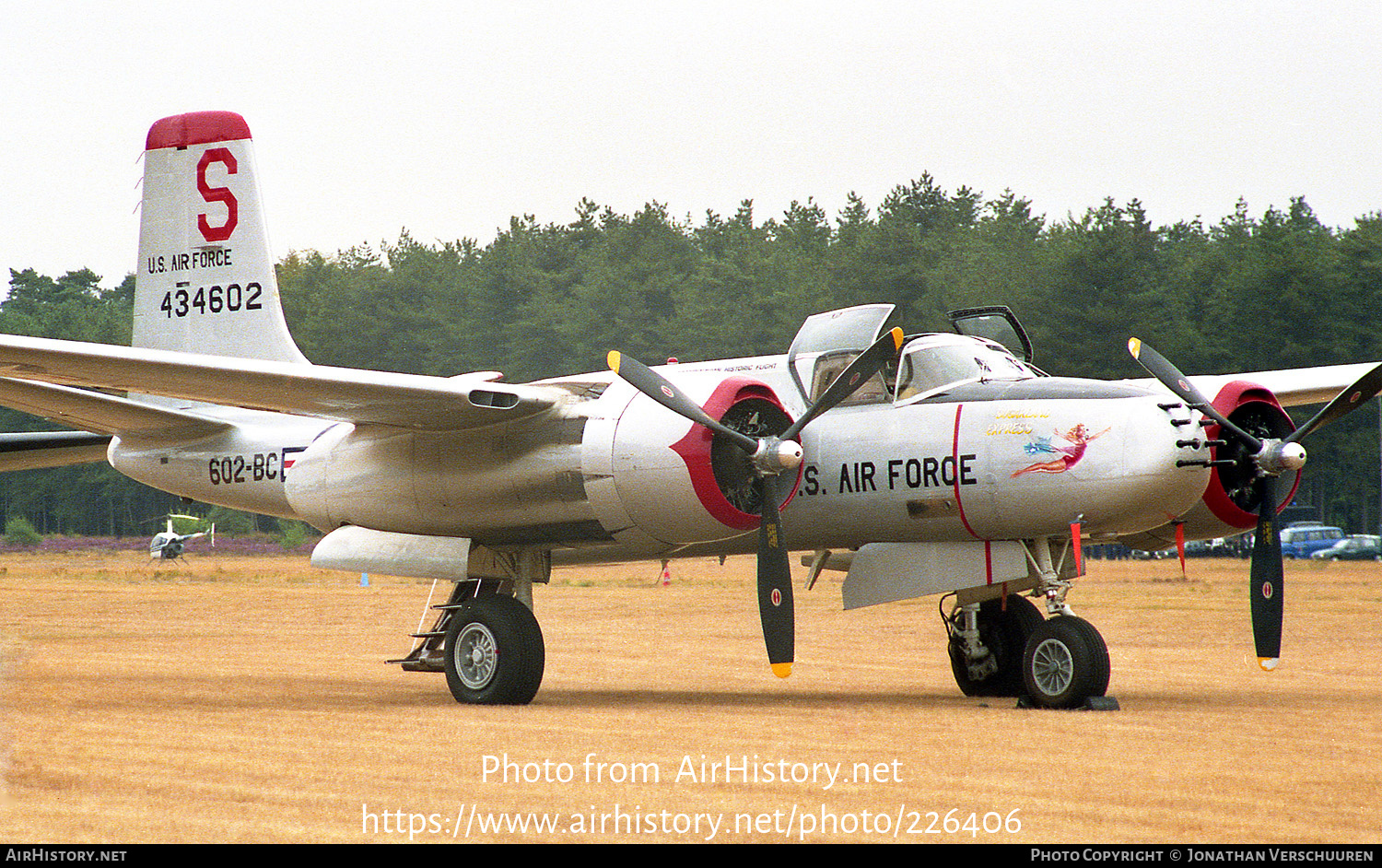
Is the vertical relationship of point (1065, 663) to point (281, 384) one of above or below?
below

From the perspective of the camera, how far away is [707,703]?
14695 millimetres

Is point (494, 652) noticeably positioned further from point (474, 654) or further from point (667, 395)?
point (667, 395)

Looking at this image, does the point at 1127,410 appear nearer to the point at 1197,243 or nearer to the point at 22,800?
the point at 22,800

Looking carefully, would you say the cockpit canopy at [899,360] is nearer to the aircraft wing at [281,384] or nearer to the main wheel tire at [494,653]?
the aircraft wing at [281,384]

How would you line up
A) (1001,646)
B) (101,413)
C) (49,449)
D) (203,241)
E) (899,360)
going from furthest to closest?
(49,449)
(203,241)
(101,413)
(1001,646)
(899,360)

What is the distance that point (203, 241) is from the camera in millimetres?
18953

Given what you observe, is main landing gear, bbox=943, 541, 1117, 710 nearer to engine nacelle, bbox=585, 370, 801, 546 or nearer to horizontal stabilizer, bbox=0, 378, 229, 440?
engine nacelle, bbox=585, 370, 801, 546

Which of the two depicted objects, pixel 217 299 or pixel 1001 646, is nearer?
pixel 1001 646

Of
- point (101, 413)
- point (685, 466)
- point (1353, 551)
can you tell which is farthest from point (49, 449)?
point (1353, 551)

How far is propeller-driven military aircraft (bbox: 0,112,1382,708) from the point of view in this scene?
13336mm

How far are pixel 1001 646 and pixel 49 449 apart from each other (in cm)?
1236

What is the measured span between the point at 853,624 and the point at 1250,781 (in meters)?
18.8

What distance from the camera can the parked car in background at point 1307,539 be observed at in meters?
64.1

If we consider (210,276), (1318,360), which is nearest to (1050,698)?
(210,276)
